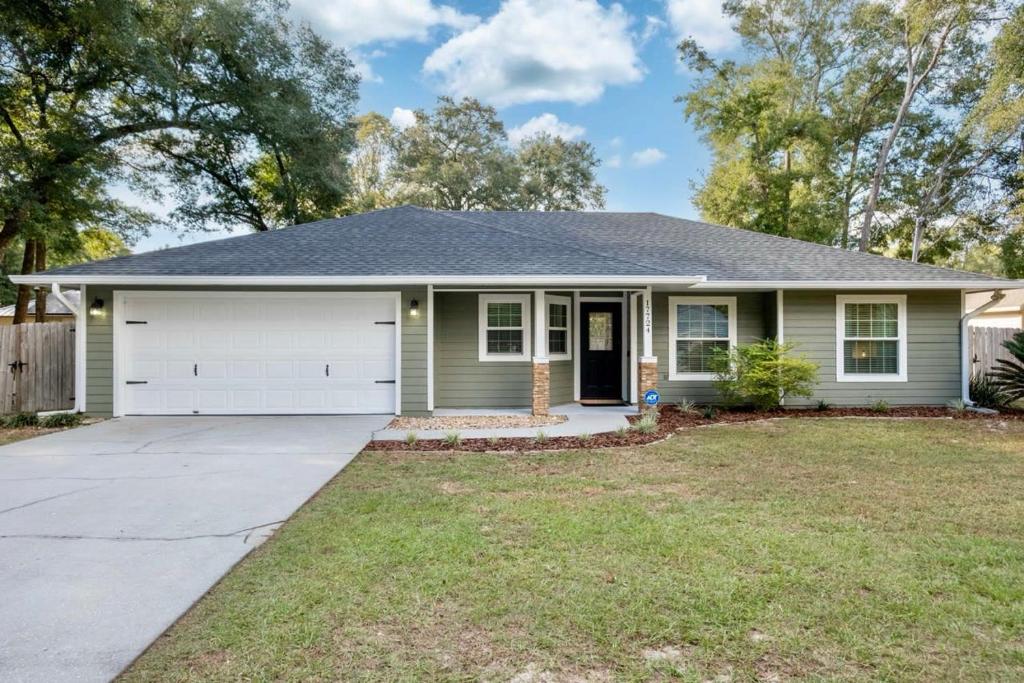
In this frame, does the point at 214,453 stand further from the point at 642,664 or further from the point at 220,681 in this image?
the point at 642,664

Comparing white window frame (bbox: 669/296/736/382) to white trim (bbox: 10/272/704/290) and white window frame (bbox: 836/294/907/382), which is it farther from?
white window frame (bbox: 836/294/907/382)

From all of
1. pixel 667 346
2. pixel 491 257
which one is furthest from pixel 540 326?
pixel 667 346

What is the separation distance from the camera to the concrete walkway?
7.48 metres

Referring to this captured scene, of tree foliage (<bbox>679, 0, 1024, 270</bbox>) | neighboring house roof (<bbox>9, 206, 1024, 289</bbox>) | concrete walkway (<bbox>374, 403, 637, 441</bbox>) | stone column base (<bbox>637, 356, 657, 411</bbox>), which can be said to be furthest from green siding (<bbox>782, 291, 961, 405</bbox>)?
tree foliage (<bbox>679, 0, 1024, 270</bbox>)

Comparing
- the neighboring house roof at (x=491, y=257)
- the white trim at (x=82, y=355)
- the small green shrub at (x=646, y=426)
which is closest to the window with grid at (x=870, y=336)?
the neighboring house roof at (x=491, y=257)

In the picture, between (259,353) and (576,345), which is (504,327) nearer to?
(576,345)

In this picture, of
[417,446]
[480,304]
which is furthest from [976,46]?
[417,446]

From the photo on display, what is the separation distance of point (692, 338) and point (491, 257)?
419 centimetres

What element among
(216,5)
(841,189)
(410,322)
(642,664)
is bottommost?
(642,664)

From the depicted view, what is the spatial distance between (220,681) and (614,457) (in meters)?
4.72

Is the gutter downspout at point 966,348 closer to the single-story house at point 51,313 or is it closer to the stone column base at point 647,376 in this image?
the stone column base at point 647,376

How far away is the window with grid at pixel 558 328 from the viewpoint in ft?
33.2

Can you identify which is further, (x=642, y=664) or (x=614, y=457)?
(x=614, y=457)

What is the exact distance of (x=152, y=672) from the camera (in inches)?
85.5
